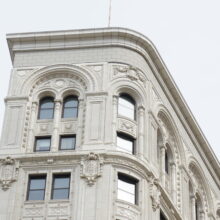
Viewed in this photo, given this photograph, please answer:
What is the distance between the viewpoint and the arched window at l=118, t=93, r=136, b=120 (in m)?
66.5

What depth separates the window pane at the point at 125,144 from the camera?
64.1 metres

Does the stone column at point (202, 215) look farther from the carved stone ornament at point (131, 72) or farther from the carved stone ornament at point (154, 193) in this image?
the carved stone ornament at point (131, 72)

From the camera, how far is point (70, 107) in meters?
67.1

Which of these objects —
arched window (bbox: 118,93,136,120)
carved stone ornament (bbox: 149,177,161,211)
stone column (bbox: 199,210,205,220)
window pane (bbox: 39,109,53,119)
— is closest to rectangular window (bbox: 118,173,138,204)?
carved stone ornament (bbox: 149,177,161,211)

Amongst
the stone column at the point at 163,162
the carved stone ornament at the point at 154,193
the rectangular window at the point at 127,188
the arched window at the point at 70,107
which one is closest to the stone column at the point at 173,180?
the stone column at the point at 163,162

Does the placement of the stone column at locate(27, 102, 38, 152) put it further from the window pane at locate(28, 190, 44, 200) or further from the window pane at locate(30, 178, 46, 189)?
the window pane at locate(28, 190, 44, 200)

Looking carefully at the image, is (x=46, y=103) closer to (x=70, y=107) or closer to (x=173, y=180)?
(x=70, y=107)

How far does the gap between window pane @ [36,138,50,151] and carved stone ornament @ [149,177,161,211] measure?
7460mm

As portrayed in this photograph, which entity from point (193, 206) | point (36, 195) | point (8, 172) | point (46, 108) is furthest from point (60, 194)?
point (193, 206)

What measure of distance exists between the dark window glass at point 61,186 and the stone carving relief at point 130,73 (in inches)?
368

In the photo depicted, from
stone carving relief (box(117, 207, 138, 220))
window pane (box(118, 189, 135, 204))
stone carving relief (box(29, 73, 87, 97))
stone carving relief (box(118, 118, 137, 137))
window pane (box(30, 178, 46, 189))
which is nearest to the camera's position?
stone carving relief (box(117, 207, 138, 220))

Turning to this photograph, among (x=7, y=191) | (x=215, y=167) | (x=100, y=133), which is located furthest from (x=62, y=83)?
(x=215, y=167)

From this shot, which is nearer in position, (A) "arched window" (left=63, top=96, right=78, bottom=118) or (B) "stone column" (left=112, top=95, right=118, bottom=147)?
(B) "stone column" (left=112, top=95, right=118, bottom=147)

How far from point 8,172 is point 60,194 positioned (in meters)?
3.91
